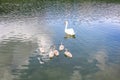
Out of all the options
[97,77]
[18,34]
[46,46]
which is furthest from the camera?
[18,34]

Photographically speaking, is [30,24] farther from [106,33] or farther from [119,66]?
[119,66]

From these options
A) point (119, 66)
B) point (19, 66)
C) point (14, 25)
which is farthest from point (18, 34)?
point (119, 66)

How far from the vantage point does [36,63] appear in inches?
1244

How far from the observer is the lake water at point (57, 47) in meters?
29.1

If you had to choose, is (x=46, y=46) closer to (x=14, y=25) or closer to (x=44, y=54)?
(x=44, y=54)

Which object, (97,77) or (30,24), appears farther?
(30,24)

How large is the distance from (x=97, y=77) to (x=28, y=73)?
764 centimetres

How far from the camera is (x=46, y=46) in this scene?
3734 cm

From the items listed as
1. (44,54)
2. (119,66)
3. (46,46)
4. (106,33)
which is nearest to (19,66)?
(44,54)

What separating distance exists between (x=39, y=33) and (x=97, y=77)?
18.9m

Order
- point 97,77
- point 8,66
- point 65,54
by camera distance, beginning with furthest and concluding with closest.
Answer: point 65,54
point 8,66
point 97,77

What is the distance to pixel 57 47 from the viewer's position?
3716 cm

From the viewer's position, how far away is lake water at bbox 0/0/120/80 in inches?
1145

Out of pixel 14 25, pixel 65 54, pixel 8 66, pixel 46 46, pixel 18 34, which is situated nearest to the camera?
pixel 8 66
